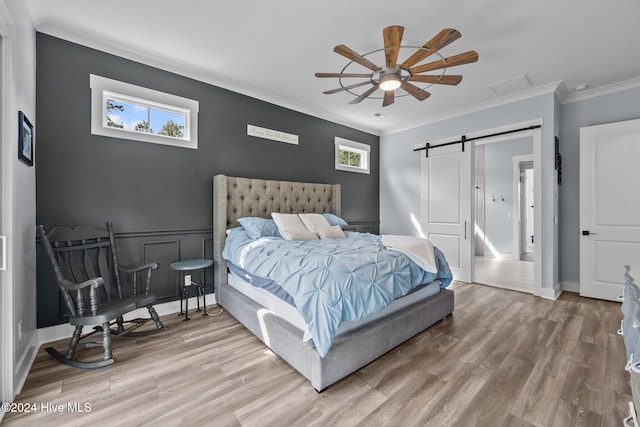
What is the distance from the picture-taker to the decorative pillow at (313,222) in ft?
12.1

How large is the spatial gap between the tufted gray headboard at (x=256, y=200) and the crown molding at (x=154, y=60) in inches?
47.9

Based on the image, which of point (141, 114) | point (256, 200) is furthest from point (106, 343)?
point (141, 114)

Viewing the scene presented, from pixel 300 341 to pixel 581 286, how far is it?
4181 millimetres

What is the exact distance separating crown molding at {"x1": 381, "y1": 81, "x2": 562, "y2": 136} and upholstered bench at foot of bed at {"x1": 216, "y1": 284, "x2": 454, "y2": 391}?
10.4 feet

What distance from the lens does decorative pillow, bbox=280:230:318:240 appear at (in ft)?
10.9

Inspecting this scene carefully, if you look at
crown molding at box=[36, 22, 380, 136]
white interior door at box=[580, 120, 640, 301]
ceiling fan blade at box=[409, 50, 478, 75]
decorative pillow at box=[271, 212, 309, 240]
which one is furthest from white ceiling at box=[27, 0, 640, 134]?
decorative pillow at box=[271, 212, 309, 240]

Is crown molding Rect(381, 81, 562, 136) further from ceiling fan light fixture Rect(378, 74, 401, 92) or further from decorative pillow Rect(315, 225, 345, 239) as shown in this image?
decorative pillow Rect(315, 225, 345, 239)

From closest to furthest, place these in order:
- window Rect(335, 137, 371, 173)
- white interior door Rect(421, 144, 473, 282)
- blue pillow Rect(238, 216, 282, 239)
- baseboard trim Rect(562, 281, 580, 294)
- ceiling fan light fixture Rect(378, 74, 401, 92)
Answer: ceiling fan light fixture Rect(378, 74, 401, 92) < blue pillow Rect(238, 216, 282, 239) < baseboard trim Rect(562, 281, 580, 294) < white interior door Rect(421, 144, 473, 282) < window Rect(335, 137, 371, 173)

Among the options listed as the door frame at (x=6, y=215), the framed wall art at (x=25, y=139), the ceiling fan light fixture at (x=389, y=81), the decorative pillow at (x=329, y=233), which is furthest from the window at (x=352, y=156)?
the door frame at (x=6, y=215)

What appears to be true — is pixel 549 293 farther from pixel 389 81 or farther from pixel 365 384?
pixel 389 81

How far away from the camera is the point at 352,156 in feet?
18.0

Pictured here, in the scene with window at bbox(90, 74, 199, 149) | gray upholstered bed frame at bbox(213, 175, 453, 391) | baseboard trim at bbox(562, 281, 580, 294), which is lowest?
baseboard trim at bbox(562, 281, 580, 294)

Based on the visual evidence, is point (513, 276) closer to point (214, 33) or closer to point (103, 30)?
point (214, 33)

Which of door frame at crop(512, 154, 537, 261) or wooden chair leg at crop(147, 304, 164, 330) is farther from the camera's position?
door frame at crop(512, 154, 537, 261)
